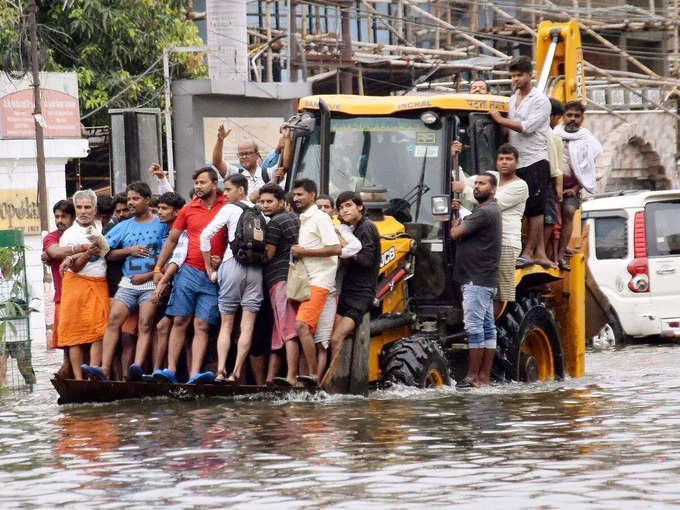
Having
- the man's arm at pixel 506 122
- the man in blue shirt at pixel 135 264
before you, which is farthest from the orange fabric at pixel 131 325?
the man's arm at pixel 506 122

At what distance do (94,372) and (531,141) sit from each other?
4452mm

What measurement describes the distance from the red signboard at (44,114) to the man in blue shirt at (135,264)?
12357 millimetres

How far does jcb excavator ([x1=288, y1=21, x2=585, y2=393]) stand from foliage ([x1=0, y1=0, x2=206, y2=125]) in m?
15.6

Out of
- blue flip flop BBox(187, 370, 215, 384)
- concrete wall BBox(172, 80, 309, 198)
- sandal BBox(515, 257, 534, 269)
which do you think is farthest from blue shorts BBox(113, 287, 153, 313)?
concrete wall BBox(172, 80, 309, 198)

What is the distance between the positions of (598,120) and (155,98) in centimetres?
1167

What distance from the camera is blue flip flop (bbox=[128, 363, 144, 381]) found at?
1285 centimetres

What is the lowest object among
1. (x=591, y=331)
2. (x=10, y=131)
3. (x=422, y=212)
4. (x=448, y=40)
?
(x=591, y=331)

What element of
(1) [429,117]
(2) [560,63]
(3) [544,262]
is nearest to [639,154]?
(2) [560,63]

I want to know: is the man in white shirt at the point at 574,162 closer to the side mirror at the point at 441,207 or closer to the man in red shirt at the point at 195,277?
the side mirror at the point at 441,207

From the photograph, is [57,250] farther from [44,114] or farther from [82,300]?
[44,114]


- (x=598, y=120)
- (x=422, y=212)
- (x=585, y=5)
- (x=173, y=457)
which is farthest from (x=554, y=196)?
(x=585, y=5)

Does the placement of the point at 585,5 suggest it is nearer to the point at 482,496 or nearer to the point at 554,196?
the point at 554,196

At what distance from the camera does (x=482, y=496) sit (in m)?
8.16

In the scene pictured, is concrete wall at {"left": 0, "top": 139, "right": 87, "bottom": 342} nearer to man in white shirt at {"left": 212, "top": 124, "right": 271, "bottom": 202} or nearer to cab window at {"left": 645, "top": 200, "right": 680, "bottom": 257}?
cab window at {"left": 645, "top": 200, "right": 680, "bottom": 257}
